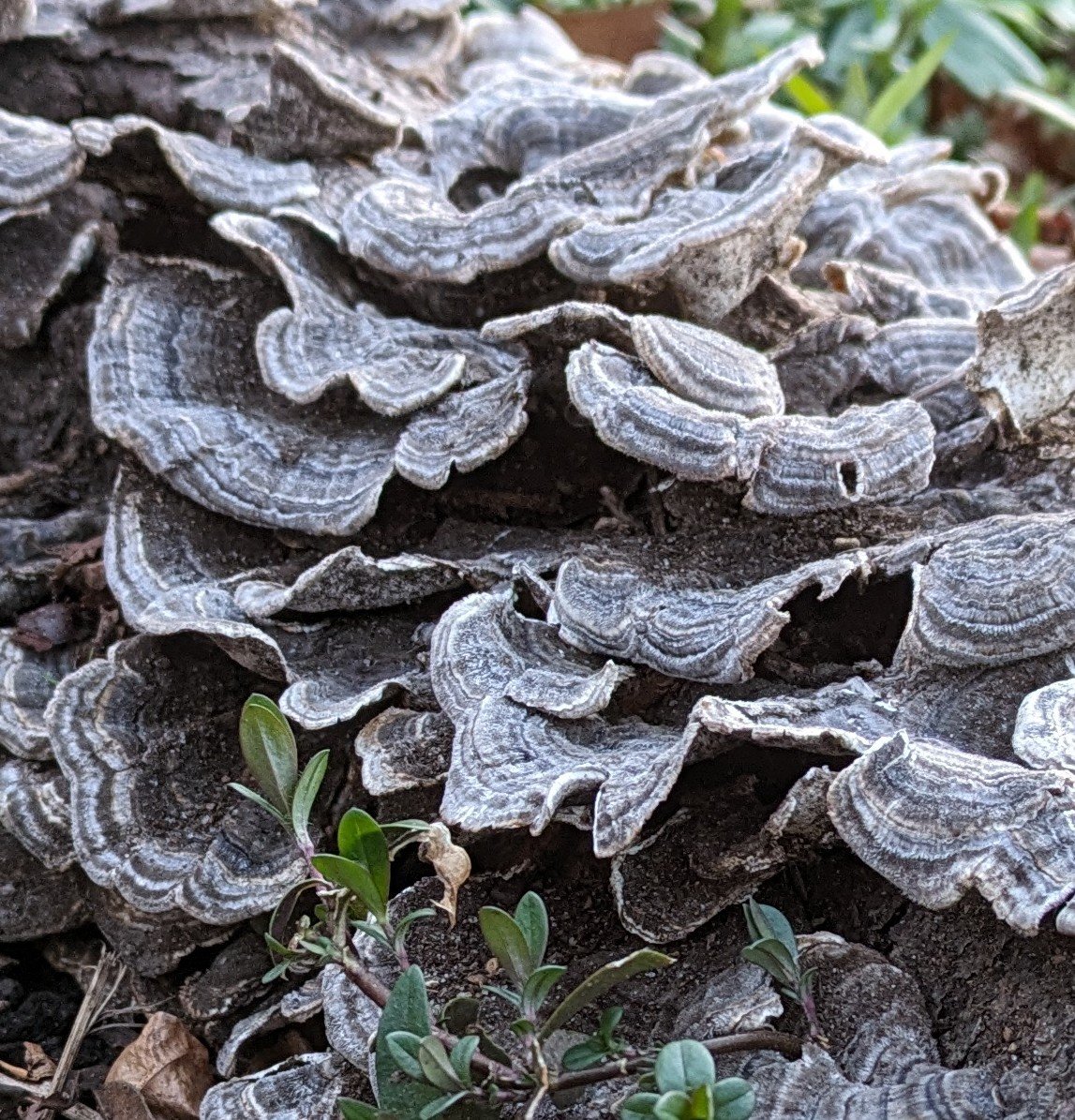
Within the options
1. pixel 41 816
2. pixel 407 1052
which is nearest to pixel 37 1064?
pixel 41 816

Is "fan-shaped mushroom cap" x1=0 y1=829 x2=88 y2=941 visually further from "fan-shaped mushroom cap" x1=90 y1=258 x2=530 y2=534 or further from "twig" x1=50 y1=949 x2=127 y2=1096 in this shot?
"fan-shaped mushroom cap" x1=90 y1=258 x2=530 y2=534

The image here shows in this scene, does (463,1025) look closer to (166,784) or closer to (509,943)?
(509,943)

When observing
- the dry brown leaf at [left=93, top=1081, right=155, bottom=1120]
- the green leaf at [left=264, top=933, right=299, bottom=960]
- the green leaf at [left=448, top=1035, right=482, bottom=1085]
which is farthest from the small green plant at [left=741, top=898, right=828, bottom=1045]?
the dry brown leaf at [left=93, top=1081, right=155, bottom=1120]

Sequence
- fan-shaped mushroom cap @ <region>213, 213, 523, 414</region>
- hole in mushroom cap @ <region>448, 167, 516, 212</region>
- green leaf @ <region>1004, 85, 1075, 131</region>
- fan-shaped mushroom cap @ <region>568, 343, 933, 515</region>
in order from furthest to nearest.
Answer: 1. green leaf @ <region>1004, 85, 1075, 131</region>
2. hole in mushroom cap @ <region>448, 167, 516, 212</region>
3. fan-shaped mushroom cap @ <region>213, 213, 523, 414</region>
4. fan-shaped mushroom cap @ <region>568, 343, 933, 515</region>

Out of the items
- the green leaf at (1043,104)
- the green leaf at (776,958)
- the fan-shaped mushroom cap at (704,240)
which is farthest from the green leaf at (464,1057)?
the green leaf at (1043,104)

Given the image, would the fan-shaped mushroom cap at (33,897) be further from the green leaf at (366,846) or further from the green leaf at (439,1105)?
the green leaf at (439,1105)

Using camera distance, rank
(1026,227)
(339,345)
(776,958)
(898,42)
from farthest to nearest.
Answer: (898,42) < (1026,227) < (339,345) < (776,958)
